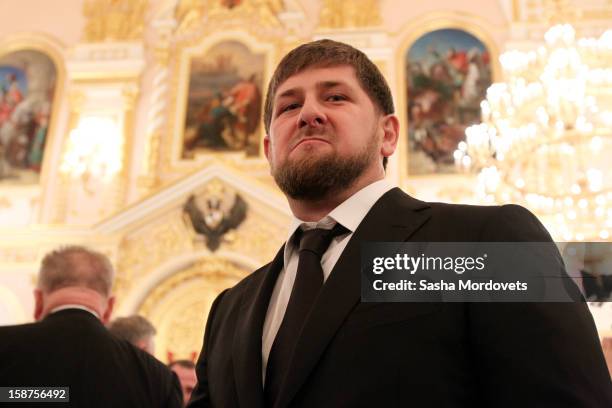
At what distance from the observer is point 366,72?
2.06 m

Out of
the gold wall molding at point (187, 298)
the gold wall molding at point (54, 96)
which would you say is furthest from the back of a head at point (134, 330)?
the gold wall molding at point (54, 96)

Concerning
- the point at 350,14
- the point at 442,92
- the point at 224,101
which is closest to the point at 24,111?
the point at 224,101

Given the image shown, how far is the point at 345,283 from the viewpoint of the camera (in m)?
1.59

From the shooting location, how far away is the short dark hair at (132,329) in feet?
14.9

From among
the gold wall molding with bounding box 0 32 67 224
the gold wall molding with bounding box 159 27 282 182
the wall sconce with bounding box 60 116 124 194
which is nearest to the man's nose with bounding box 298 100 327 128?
the gold wall molding with bounding box 159 27 282 182

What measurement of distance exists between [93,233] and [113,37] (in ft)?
15.9

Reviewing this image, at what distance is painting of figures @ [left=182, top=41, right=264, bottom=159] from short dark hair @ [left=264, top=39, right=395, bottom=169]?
10.1 metres

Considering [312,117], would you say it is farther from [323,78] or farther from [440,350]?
[440,350]

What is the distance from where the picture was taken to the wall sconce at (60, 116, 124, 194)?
12062 mm

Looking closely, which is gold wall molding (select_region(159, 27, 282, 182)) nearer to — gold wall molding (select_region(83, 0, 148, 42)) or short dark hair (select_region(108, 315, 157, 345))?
gold wall molding (select_region(83, 0, 148, 42))

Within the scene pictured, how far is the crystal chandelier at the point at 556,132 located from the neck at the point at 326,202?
20.2ft

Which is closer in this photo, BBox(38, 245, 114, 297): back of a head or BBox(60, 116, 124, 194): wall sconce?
BBox(38, 245, 114, 297): back of a head

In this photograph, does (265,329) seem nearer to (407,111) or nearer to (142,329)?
(142,329)

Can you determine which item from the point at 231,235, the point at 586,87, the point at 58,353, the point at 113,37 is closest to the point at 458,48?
the point at 586,87
